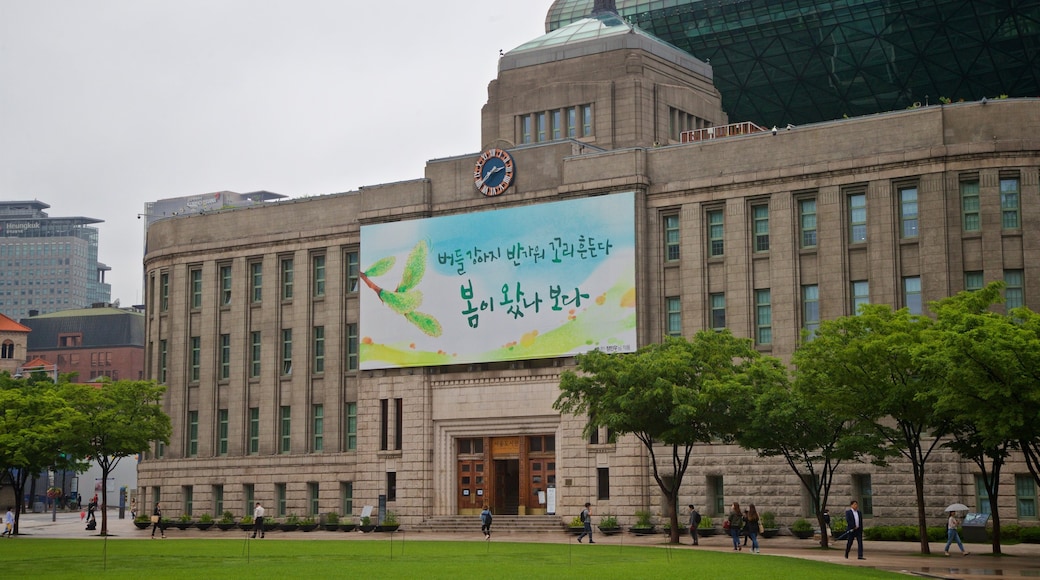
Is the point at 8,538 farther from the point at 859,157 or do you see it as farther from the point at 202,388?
the point at 859,157

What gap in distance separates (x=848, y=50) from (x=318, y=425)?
146 ft

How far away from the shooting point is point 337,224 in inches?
3137

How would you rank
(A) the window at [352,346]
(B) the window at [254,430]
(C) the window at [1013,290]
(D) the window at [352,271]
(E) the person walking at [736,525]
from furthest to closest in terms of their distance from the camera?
(B) the window at [254,430] < (D) the window at [352,271] < (A) the window at [352,346] < (C) the window at [1013,290] < (E) the person walking at [736,525]

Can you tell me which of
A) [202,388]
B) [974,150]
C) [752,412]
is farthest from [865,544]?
[202,388]

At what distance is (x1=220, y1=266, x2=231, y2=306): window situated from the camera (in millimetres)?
84062

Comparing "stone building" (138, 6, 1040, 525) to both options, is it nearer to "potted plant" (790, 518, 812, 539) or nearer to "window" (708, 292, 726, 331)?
"window" (708, 292, 726, 331)

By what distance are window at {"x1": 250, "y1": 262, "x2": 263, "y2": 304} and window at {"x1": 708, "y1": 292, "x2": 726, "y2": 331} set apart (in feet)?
94.2

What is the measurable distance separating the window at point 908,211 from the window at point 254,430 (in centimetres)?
3861

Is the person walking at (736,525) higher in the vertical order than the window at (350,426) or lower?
lower

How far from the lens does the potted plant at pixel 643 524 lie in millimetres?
64812

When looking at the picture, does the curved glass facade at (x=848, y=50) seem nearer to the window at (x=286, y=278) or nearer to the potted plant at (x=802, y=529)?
the window at (x=286, y=278)

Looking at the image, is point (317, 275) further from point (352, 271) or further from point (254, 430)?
point (254, 430)

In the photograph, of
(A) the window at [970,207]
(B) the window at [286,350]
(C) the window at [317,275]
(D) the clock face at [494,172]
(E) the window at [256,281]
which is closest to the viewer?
(A) the window at [970,207]

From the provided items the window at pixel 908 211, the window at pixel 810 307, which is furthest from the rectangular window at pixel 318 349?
the window at pixel 908 211
